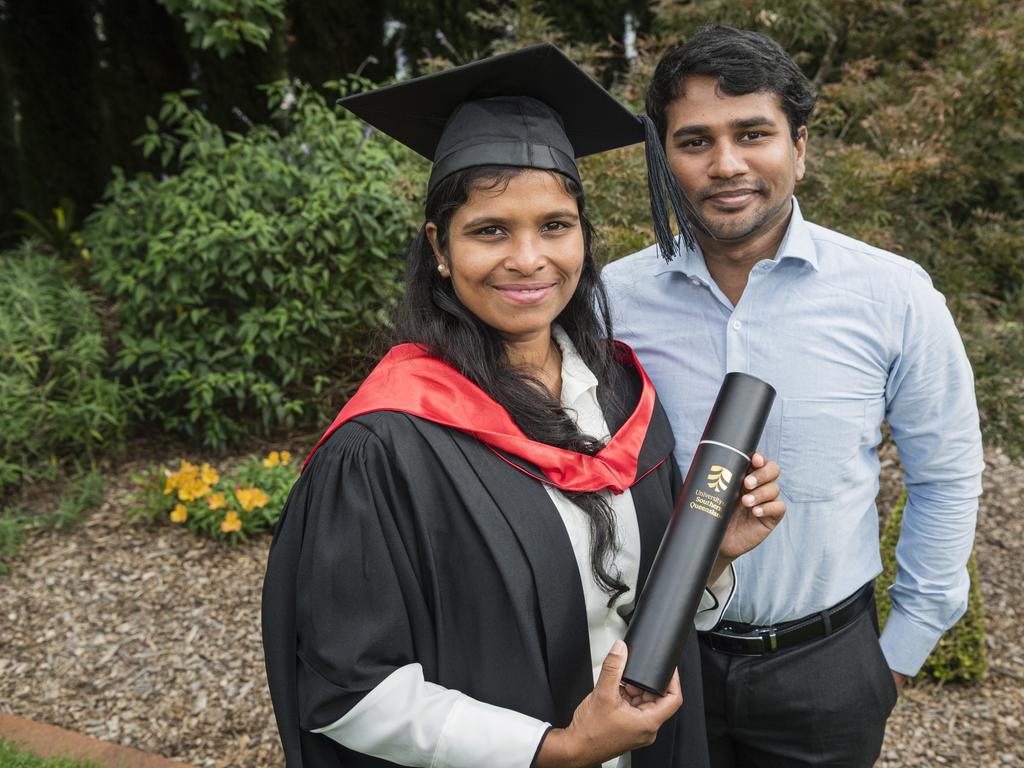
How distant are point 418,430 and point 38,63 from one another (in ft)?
24.8

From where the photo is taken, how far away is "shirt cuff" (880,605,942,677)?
202 centimetres

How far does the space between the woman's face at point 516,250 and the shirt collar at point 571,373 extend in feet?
0.59

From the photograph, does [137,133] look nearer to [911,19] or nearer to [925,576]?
[911,19]

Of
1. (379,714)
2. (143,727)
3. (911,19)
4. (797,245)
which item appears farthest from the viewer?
(911,19)

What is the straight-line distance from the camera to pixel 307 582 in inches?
56.2

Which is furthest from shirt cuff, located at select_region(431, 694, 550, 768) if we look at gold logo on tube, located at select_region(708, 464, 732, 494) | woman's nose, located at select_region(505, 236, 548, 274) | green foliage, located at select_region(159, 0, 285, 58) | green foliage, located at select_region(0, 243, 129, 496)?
green foliage, located at select_region(159, 0, 285, 58)

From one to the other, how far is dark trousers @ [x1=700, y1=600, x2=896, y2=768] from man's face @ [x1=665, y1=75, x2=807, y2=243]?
94cm

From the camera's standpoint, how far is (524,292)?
63.2 inches

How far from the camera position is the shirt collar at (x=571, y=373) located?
176 centimetres

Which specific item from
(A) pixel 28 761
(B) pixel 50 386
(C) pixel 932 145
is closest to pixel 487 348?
(A) pixel 28 761

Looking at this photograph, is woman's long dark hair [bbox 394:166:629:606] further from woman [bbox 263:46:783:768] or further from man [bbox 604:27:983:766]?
man [bbox 604:27:983:766]

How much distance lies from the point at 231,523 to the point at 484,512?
9.28ft

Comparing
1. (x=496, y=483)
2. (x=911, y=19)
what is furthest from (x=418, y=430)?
(x=911, y=19)

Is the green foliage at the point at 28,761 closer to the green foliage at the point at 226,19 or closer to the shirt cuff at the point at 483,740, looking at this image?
the shirt cuff at the point at 483,740
